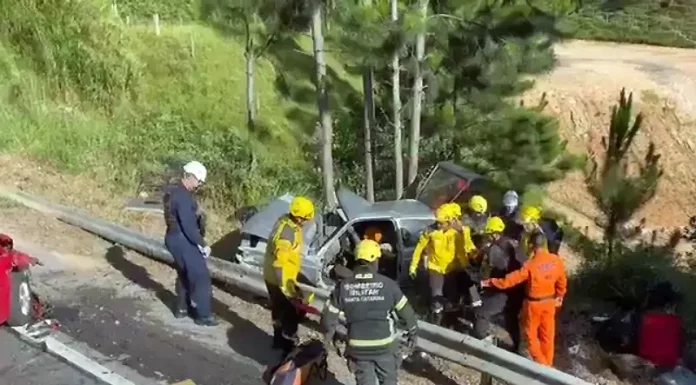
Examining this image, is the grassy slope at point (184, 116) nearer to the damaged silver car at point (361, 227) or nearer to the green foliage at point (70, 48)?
the green foliage at point (70, 48)

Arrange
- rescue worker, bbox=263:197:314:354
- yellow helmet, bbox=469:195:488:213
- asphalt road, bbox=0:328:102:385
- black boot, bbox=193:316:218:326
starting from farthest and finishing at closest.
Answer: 1. yellow helmet, bbox=469:195:488:213
2. black boot, bbox=193:316:218:326
3. rescue worker, bbox=263:197:314:354
4. asphalt road, bbox=0:328:102:385

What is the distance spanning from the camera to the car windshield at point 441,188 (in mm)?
11375

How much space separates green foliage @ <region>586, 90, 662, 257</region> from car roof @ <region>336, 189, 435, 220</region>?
287cm

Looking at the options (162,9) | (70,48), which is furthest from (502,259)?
(162,9)

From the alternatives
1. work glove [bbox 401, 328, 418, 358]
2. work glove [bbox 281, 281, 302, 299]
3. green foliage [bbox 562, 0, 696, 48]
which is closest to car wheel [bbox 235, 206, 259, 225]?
work glove [bbox 281, 281, 302, 299]

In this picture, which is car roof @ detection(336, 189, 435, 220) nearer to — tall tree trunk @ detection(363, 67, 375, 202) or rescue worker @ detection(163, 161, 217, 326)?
rescue worker @ detection(163, 161, 217, 326)

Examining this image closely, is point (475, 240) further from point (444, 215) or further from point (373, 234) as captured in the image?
point (373, 234)

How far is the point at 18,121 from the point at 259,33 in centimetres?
714

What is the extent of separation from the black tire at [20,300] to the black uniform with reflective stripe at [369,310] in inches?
124

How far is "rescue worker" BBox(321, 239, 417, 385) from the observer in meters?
7.00

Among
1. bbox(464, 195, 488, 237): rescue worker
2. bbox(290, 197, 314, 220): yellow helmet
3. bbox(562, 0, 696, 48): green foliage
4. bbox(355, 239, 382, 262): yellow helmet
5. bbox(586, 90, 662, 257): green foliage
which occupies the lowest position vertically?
bbox(562, 0, 696, 48): green foliage

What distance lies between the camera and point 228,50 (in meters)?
26.0

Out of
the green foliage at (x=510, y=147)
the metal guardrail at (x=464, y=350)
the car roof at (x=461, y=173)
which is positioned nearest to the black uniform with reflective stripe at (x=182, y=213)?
the metal guardrail at (x=464, y=350)

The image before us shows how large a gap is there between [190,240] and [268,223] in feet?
7.70
